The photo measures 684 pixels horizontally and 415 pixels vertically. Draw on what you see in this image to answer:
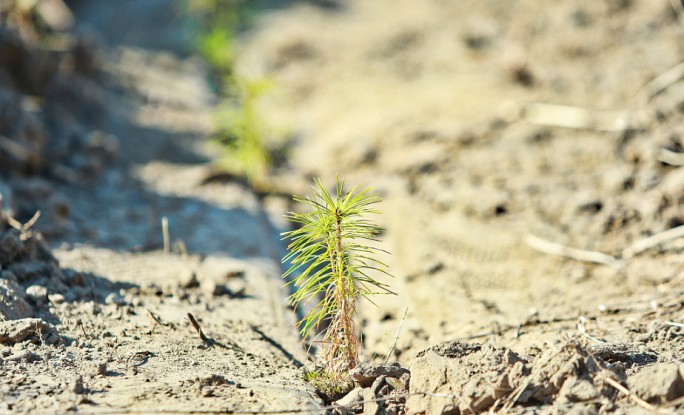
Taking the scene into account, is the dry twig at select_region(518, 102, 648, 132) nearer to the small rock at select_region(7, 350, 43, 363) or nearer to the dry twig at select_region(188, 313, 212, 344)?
the dry twig at select_region(188, 313, 212, 344)

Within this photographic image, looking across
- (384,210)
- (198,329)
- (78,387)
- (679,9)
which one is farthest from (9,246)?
(679,9)

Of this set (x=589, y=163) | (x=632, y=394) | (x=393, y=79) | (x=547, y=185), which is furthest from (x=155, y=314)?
(x=393, y=79)

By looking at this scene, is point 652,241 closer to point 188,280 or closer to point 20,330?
point 188,280

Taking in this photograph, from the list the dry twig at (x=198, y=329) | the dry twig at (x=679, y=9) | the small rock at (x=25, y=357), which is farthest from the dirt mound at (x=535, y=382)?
the dry twig at (x=679, y=9)

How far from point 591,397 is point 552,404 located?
13 cm

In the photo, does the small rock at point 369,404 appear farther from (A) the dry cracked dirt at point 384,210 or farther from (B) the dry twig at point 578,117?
(B) the dry twig at point 578,117

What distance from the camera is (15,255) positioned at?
11.4 feet

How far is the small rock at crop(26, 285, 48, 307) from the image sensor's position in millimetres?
3252

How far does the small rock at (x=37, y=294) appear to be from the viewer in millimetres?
3252

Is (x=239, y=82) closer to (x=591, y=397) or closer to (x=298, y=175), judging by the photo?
(x=298, y=175)

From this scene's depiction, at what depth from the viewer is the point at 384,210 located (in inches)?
211

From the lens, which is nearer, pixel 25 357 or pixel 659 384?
pixel 659 384

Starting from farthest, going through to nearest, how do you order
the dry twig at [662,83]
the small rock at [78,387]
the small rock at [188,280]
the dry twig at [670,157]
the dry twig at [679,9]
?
the dry twig at [679,9] < the dry twig at [662,83] < the dry twig at [670,157] < the small rock at [188,280] < the small rock at [78,387]

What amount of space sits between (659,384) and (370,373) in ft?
3.43
